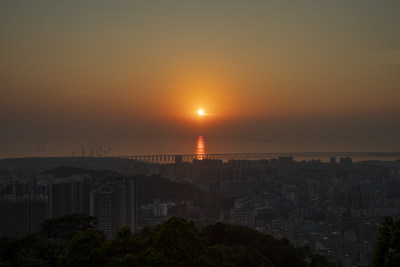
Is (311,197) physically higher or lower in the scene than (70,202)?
lower

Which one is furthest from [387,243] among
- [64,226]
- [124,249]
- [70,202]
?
[70,202]

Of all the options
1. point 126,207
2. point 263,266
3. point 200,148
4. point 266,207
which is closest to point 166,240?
point 263,266

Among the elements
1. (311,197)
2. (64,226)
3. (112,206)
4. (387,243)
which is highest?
(387,243)

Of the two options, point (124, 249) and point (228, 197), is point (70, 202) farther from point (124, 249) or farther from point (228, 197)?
point (124, 249)

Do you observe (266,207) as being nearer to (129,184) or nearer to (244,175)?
(129,184)

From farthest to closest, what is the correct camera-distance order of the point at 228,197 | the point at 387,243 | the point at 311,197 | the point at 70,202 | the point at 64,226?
the point at 311,197 → the point at 228,197 → the point at 70,202 → the point at 64,226 → the point at 387,243

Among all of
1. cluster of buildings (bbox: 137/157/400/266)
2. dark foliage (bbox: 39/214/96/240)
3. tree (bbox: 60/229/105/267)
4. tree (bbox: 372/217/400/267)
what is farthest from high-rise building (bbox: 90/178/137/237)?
tree (bbox: 372/217/400/267)

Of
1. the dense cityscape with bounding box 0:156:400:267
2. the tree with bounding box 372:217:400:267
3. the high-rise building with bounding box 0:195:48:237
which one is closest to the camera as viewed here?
the tree with bounding box 372:217:400:267

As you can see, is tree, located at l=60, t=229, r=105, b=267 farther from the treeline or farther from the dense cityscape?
the dense cityscape
